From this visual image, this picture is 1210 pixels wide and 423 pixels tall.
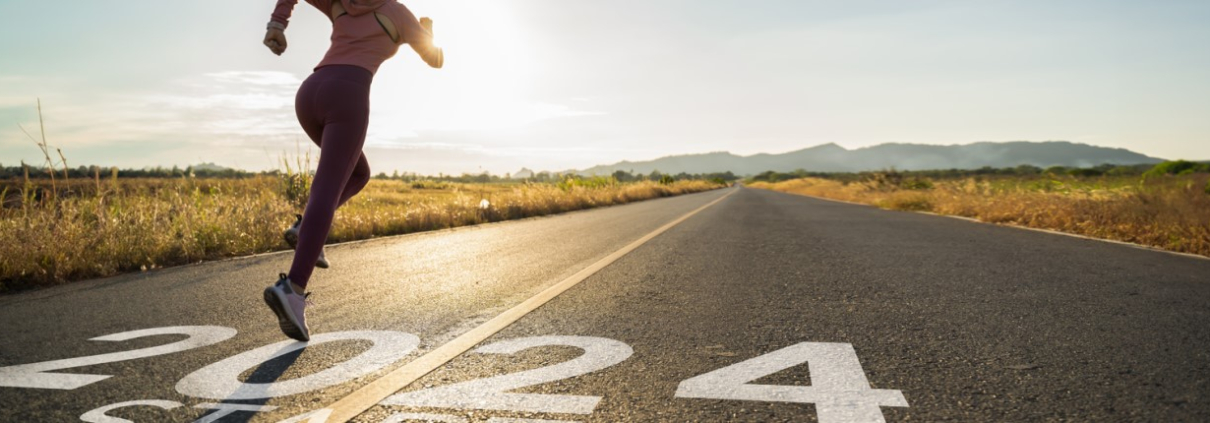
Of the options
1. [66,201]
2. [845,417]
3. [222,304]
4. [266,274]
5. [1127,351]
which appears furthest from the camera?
[66,201]

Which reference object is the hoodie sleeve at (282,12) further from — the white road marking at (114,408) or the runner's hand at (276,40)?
the white road marking at (114,408)

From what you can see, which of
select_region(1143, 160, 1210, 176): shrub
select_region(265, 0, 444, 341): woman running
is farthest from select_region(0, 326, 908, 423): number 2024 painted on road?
select_region(1143, 160, 1210, 176): shrub

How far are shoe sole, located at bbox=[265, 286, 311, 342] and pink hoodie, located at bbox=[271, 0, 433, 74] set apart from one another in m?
1.19

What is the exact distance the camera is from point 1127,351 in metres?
3.29

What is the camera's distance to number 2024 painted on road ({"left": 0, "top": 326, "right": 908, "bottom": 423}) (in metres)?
2.37

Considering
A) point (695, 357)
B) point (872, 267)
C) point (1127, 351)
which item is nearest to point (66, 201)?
point (695, 357)

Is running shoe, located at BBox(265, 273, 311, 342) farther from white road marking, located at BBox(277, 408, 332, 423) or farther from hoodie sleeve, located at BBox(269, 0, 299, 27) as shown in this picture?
hoodie sleeve, located at BBox(269, 0, 299, 27)

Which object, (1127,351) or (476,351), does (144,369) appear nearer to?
(476,351)

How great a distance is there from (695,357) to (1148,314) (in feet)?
10.5

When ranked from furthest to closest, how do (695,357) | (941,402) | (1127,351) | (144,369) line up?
1. (1127,351)
2. (695,357)
3. (144,369)
4. (941,402)

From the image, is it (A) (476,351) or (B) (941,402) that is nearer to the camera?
(B) (941,402)

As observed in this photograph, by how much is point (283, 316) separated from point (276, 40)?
1438 millimetres

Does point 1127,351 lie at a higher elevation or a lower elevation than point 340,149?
lower

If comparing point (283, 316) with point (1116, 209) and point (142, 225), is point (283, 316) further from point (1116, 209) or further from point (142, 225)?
point (1116, 209)
